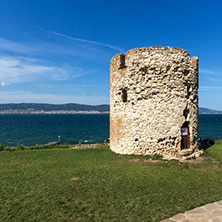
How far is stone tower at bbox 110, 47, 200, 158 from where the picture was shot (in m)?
11.4

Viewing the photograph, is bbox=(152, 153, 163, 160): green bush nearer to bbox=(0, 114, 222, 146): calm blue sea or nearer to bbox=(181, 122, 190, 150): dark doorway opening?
bbox=(181, 122, 190, 150): dark doorway opening

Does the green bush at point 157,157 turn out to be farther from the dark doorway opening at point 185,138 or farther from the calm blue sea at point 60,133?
the calm blue sea at point 60,133

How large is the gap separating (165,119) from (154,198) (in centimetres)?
609

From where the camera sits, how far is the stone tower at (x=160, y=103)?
11383mm

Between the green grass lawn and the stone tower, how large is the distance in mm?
1423

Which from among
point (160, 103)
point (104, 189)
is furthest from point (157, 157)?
point (104, 189)

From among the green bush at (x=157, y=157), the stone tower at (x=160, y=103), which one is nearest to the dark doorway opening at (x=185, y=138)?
the stone tower at (x=160, y=103)

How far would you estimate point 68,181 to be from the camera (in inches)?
305

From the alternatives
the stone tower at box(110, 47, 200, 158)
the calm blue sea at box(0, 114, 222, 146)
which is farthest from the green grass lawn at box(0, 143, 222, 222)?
the calm blue sea at box(0, 114, 222, 146)

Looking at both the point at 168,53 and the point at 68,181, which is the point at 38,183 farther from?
the point at 168,53

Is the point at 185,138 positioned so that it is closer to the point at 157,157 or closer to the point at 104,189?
the point at 157,157

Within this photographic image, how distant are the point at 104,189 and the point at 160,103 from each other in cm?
667

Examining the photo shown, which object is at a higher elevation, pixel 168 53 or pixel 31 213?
pixel 168 53

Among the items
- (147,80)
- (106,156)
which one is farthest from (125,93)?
(106,156)
